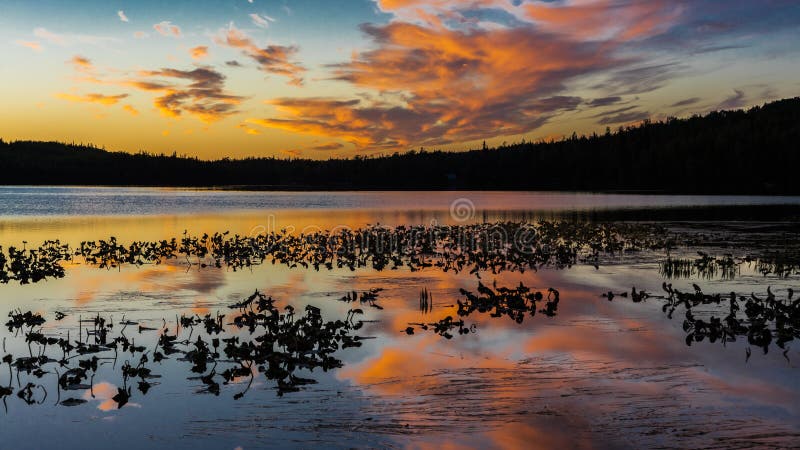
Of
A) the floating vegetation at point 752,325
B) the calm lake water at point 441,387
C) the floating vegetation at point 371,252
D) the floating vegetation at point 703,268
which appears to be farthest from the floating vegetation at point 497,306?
the floating vegetation at point 703,268

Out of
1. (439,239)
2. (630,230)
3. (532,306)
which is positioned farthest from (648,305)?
(630,230)

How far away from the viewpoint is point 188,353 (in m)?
12.3

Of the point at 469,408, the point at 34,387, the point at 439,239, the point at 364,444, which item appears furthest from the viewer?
the point at 439,239

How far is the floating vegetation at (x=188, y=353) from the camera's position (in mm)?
11070

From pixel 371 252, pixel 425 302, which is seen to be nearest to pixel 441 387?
pixel 425 302

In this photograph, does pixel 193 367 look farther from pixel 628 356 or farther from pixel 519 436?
pixel 628 356

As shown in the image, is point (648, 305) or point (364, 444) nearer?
point (364, 444)

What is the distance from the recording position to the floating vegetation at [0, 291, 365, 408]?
36.3ft

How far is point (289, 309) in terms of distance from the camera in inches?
675

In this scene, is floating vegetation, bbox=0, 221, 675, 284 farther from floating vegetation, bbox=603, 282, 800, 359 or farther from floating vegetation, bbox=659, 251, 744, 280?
floating vegetation, bbox=603, 282, 800, 359

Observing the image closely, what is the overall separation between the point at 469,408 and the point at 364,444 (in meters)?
2.06

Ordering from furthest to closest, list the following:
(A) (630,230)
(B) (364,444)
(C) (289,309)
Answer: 1. (A) (630,230)
2. (C) (289,309)
3. (B) (364,444)

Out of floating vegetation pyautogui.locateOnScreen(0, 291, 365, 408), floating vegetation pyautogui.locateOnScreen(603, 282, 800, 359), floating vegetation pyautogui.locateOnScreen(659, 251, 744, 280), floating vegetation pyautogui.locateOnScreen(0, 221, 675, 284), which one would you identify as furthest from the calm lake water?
floating vegetation pyautogui.locateOnScreen(0, 221, 675, 284)

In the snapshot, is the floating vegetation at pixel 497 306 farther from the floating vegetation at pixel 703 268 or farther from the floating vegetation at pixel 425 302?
the floating vegetation at pixel 703 268
